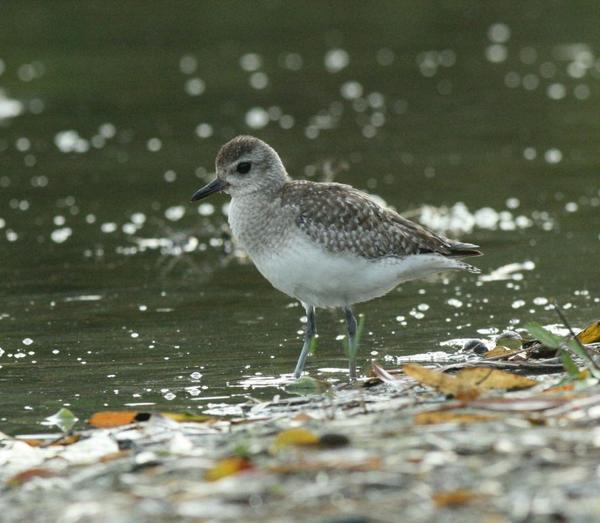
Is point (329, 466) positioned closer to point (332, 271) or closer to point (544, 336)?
point (544, 336)

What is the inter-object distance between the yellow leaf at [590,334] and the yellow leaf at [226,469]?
151 inches

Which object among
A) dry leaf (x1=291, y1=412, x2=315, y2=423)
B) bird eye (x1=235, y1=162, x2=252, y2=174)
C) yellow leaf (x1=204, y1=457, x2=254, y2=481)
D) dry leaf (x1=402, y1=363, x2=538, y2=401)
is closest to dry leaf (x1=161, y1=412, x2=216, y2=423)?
dry leaf (x1=291, y1=412, x2=315, y2=423)

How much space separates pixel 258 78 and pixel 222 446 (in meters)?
18.3

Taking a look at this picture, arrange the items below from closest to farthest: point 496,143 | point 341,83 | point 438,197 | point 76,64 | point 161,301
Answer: point 161,301
point 438,197
point 496,143
point 341,83
point 76,64

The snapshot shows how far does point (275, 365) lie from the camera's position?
9.97 meters

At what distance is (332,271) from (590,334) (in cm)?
179

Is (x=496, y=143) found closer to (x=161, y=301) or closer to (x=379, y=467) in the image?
(x=161, y=301)

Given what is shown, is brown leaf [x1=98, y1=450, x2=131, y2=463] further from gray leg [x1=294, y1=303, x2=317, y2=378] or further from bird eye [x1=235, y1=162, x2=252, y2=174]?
bird eye [x1=235, y1=162, x2=252, y2=174]

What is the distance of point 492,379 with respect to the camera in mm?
7695

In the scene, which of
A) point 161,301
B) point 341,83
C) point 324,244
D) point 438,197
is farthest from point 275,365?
point 341,83

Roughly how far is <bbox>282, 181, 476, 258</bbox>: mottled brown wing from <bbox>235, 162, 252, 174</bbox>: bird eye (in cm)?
34

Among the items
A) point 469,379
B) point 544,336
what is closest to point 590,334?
point 544,336

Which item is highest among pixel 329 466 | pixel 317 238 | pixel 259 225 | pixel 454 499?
pixel 259 225

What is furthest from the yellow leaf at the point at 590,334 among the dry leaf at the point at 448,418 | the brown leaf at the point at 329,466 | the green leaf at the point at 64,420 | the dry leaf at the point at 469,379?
the brown leaf at the point at 329,466
